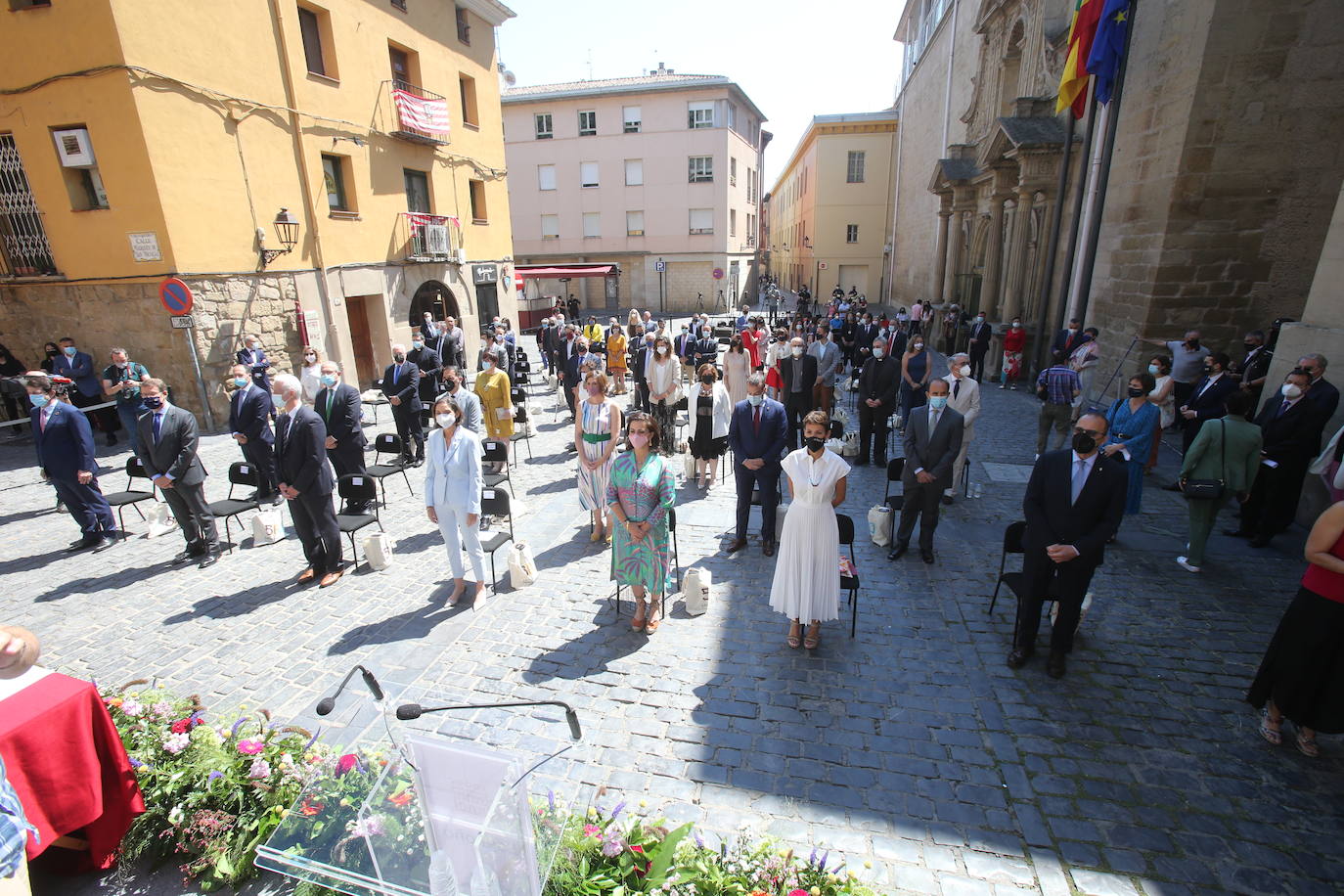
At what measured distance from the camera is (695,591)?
606 cm

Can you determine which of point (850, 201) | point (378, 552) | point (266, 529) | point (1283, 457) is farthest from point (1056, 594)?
point (850, 201)

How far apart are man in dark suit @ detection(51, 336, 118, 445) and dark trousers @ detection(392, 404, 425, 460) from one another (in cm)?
635

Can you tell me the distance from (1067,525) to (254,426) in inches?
370

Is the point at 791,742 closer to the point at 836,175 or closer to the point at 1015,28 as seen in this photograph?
the point at 1015,28

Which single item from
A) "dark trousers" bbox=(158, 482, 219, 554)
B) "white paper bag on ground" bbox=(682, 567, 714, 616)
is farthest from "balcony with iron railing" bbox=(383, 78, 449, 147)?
"white paper bag on ground" bbox=(682, 567, 714, 616)

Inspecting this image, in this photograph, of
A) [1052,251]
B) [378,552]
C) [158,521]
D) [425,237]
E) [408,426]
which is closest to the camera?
[378,552]

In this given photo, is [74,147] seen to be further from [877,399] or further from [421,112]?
[877,399]

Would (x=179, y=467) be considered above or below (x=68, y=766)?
above

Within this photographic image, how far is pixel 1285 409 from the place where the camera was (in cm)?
692

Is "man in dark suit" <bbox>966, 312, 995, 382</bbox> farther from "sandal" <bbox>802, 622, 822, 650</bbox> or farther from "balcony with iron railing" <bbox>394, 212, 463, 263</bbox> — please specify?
"balcony with iron railing" <bbox>394, 212, 463, 263</bbox>

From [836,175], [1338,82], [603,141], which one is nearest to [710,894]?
[1338,82]

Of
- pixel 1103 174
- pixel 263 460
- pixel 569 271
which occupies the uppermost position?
pixel 1103 174

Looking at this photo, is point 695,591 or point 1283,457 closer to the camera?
point 695,591

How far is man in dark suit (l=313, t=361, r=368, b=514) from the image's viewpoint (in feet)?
26.1
